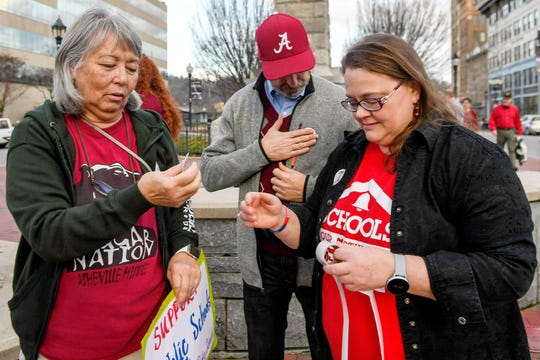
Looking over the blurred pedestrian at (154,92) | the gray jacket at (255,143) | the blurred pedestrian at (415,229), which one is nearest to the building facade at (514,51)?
the blurred pedestrian at (154,92)

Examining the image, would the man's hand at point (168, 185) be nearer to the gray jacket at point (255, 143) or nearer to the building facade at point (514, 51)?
the gray jacket at point (255, 143)

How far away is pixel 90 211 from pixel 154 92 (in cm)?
267

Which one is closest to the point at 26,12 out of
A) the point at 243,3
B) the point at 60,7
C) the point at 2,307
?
the point at 60,7

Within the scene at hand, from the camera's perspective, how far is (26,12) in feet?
169

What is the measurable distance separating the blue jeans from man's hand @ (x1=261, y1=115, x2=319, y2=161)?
0.46 metres

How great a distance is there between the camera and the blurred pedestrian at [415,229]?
1452 mm

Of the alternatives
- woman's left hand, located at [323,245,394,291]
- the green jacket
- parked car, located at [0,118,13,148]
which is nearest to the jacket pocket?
the green jacket

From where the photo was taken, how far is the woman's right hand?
176 cm

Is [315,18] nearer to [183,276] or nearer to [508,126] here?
[183,276]

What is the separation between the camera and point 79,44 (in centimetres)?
167

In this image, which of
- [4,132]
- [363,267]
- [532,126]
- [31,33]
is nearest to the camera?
[363,267]

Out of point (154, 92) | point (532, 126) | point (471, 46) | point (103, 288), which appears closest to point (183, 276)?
point (103, 288)

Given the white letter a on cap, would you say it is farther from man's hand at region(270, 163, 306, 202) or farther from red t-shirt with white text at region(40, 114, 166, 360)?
red t-shirt with white text at region(40, 114, 166, 360)

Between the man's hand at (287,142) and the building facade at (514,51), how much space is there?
188 feet
